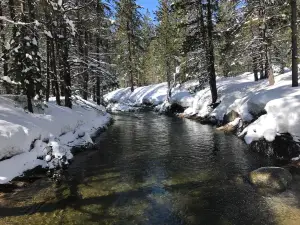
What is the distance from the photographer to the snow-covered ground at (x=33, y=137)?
37.1 feet

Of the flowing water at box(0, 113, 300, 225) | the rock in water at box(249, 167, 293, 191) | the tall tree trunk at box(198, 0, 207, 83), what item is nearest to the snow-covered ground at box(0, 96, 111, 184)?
the flowing water at box(0, 113, 300, 225)

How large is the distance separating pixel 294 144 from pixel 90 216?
8505 mm

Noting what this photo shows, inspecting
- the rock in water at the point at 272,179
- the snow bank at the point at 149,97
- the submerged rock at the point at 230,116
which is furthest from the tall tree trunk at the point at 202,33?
the rock in water at the point at 272,179

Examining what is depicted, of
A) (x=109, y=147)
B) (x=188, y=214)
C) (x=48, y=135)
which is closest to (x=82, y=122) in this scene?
Result: (x=109, y=147)

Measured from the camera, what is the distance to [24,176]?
37.1 feet

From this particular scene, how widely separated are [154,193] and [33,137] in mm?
5576

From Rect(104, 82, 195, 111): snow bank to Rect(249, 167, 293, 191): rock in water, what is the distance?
22.4m

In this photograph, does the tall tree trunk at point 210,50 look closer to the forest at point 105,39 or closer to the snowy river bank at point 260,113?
the forest at point 105,39

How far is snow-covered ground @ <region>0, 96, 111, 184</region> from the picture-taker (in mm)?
11305

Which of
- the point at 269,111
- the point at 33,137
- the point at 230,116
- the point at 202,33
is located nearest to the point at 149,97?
the point at 202,33

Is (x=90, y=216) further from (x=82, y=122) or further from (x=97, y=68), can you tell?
(x=97, y=68)

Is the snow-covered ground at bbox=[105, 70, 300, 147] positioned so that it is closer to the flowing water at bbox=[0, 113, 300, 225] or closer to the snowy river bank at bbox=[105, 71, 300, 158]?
the snowy river bank at bbox=[105, 71, 300, 158]

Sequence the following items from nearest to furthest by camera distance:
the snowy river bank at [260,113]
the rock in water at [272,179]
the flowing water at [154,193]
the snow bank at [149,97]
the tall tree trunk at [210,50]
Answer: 1. the flowing water at [154,193]
2. the rock in water at [272,179]
3. the snowy river bank at [260,113]
4. the tall tree trunk at [210,50]
5. the snow bank at [149,97]

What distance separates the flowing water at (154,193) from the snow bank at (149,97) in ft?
60.6
